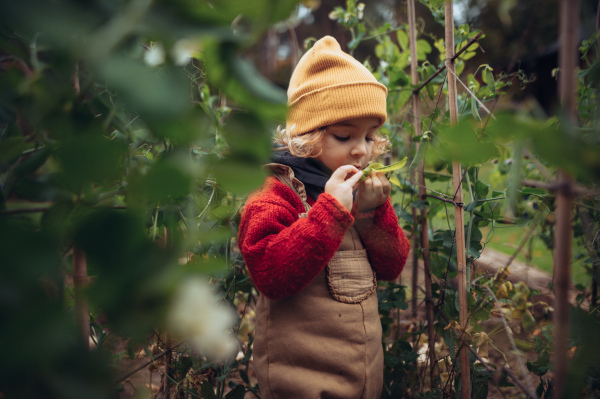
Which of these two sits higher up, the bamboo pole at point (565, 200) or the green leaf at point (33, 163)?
the bamboo pole at point (565, 200)

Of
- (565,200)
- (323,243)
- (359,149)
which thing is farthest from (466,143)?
(359,149)

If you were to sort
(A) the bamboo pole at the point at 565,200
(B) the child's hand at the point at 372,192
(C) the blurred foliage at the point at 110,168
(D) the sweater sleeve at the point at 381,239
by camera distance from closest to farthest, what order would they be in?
(C) the blurred foliage at the point at 110,168, (A) the bamboo pole at the point at 565,200, (B) the child's hand at the point at 372,192, (D) the sweater sleeve at the point at 381,239

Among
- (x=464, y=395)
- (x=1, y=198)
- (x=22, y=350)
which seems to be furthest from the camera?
(x=464, y=395)

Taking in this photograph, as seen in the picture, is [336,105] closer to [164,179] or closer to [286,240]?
[286,240]

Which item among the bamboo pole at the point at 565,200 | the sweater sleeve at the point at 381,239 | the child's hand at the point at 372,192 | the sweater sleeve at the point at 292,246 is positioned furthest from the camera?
the sweater sleeve at the point at 381,239

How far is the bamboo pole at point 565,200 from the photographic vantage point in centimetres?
38

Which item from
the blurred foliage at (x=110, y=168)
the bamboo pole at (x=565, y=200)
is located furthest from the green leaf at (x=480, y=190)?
the blurred foliage at (x=110, y=168)

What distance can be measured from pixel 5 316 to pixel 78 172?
110 mm

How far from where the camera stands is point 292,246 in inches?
34.7

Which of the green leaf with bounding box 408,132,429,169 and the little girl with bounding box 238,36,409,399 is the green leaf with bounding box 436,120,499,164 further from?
the green leaf with bounding box 408,132,429,169

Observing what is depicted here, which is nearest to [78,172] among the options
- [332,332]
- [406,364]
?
[332,332]

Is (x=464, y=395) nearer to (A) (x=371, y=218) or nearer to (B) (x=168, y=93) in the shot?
(A) (x=371, y=218)

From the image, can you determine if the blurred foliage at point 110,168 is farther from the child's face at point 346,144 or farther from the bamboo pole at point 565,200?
the child's face at point 346,144

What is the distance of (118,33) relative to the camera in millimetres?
259
